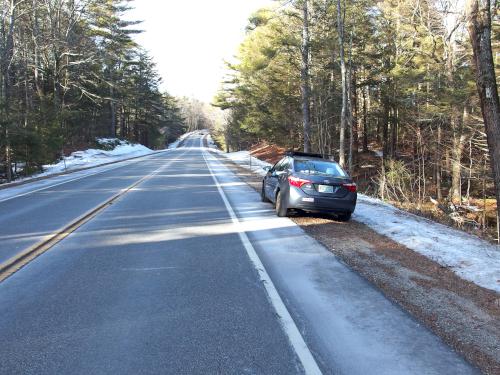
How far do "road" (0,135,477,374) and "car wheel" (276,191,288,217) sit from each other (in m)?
1.80

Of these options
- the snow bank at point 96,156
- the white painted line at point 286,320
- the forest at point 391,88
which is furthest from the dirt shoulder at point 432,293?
the snow bank at point 96,156

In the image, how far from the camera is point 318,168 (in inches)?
432

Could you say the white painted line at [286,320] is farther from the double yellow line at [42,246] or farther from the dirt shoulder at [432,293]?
the double yellow line at [42,246]

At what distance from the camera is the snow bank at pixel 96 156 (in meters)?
30.0

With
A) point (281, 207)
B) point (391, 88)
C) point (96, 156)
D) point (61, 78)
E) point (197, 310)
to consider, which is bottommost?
point (197, 310)

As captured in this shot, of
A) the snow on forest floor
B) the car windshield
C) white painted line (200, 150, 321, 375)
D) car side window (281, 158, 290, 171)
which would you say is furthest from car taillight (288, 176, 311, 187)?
white painted line (200, 150, 321, 375)

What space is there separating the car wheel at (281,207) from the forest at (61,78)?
14813 millimetres

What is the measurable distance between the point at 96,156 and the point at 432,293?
41881 mm

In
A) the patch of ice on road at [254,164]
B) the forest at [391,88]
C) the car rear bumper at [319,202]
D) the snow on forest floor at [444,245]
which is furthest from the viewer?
the patch of ice on road at [254,164]

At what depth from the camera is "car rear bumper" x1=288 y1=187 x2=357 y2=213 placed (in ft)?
33.6

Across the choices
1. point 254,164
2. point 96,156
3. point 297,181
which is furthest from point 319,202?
point 96,156

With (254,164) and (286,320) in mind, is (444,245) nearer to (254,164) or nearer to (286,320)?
(286,320)

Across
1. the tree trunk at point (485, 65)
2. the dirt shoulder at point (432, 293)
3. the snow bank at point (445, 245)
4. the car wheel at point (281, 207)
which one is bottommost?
the dirt shoulder at point (432, 293)

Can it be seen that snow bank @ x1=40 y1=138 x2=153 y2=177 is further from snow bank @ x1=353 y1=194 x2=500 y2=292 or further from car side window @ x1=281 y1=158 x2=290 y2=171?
snow bank @ x1=353 y1=194 x2=500 y2=292
